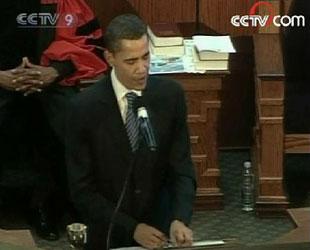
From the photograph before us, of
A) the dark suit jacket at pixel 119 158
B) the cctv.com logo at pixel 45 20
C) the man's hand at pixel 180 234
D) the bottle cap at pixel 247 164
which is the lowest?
the bottle cap at pixel 247 164

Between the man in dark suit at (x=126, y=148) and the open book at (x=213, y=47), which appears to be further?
the open book at (x=213, y=47)

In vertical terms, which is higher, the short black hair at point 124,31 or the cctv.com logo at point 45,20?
the short black hair at point 124,31

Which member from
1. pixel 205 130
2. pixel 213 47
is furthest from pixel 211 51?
pixel 205 130

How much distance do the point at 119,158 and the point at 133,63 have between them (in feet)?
0.89

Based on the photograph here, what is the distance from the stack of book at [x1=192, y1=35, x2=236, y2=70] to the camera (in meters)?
4.38

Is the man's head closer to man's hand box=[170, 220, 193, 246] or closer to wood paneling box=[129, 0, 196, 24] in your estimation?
man's hand box=[170, 220, 193, 246]

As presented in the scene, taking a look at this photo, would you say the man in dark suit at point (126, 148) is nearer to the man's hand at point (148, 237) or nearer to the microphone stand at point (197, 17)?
the man's hand at point (148, 237)

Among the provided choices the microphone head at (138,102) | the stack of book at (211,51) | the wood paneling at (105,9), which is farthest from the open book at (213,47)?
the microphone head at (138,102)

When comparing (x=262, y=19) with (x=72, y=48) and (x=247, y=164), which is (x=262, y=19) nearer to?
(x=247, y=164)

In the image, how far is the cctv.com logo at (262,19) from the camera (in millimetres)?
4406

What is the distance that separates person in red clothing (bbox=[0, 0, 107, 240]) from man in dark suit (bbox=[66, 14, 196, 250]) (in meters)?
0.77

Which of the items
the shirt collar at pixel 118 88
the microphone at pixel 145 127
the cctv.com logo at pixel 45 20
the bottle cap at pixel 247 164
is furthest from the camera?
the bottle cap at pixel 247 164

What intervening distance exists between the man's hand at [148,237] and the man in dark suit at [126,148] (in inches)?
4.4

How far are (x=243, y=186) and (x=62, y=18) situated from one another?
101 centimetres
